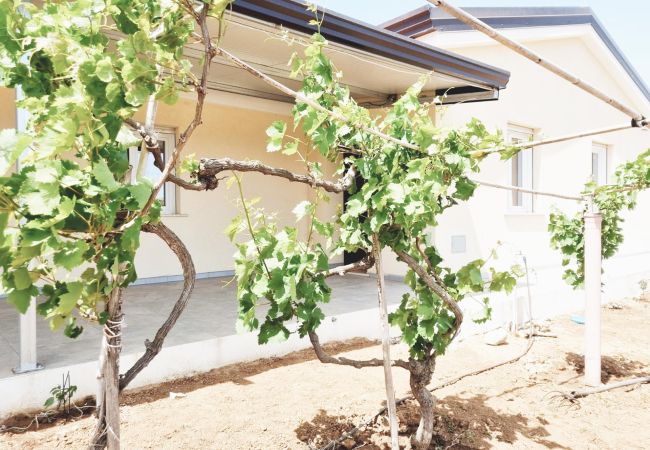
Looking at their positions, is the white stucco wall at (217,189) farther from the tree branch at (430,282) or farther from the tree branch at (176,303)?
the tree branch at (176,303)

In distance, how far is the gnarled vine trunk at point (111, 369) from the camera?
157 centimetres

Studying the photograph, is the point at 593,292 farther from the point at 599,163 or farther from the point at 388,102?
the point at 599,163

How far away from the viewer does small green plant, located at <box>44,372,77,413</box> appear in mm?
2926

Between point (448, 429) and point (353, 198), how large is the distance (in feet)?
5.78

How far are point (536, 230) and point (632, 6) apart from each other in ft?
13.7

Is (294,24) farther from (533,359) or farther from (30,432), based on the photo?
(533,359)

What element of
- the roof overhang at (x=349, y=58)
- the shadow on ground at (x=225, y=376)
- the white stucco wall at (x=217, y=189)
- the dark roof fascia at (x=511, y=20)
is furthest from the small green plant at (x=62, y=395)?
the dark roof fascia at (x=511, y=20)

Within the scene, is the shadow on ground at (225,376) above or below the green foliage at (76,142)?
below

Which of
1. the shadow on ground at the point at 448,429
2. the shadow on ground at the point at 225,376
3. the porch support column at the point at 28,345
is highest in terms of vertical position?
the porch support column at the point at 28,345

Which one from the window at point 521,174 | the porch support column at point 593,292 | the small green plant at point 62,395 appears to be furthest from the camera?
the window at point 521,174

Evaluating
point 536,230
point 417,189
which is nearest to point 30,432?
point 417,189

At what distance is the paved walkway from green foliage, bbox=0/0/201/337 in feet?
2.95

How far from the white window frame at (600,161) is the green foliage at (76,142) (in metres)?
11.4

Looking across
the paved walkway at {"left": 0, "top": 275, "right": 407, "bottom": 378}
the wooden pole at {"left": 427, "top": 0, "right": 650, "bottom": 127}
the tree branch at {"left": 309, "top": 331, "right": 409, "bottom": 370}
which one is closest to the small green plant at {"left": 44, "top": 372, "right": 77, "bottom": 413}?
the paved walkway at {"left": 0, "top": 275, "right": 407, "bottom": 378}
